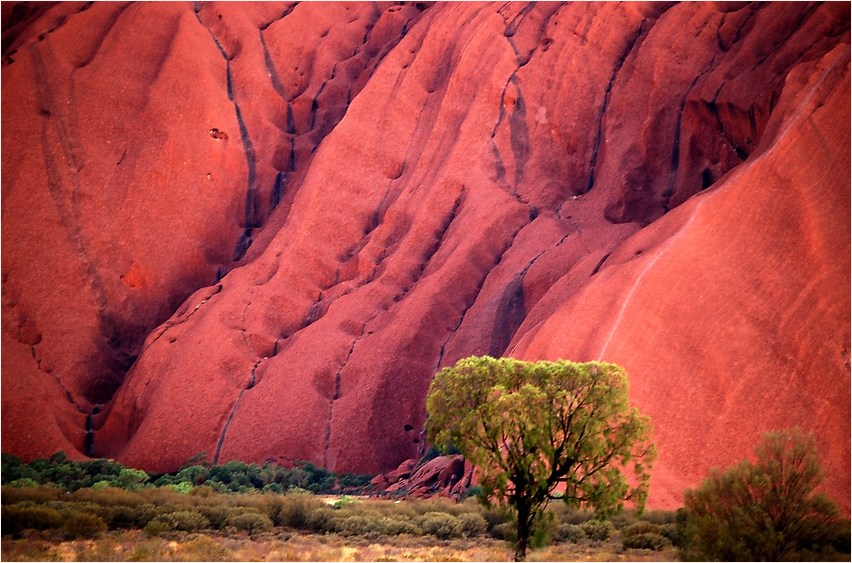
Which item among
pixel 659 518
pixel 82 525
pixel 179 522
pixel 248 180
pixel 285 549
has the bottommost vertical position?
pixel 285 549

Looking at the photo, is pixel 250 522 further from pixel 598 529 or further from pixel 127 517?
pixel 598 529

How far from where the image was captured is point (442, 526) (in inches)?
1100

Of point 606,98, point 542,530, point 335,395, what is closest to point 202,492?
point 335,395

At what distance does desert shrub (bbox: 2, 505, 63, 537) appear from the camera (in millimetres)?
24734

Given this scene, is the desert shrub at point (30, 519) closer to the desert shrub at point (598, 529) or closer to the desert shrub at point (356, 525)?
the desert shrub at point (356, 525)

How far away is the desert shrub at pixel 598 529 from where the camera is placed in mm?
27797

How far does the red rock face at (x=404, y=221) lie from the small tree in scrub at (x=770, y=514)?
8.69 m

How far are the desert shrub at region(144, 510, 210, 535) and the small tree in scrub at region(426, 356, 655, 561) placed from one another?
23.6ft

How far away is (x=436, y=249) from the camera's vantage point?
158 feet

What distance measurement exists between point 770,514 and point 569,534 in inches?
275

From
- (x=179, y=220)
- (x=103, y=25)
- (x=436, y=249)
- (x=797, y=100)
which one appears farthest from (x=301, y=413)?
(x=103, y=25)

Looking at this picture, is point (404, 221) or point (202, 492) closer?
point (202, 492)

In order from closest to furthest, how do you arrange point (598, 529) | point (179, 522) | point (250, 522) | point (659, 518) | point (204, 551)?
point (204, 551) → point (179, 522) → point (250, 522) → point (598, 529) → point (659, 518)

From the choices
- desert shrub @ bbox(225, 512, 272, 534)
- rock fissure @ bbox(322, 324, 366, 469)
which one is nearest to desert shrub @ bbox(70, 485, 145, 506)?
desert shrub @ bbox(225, 512, 272, 534)
